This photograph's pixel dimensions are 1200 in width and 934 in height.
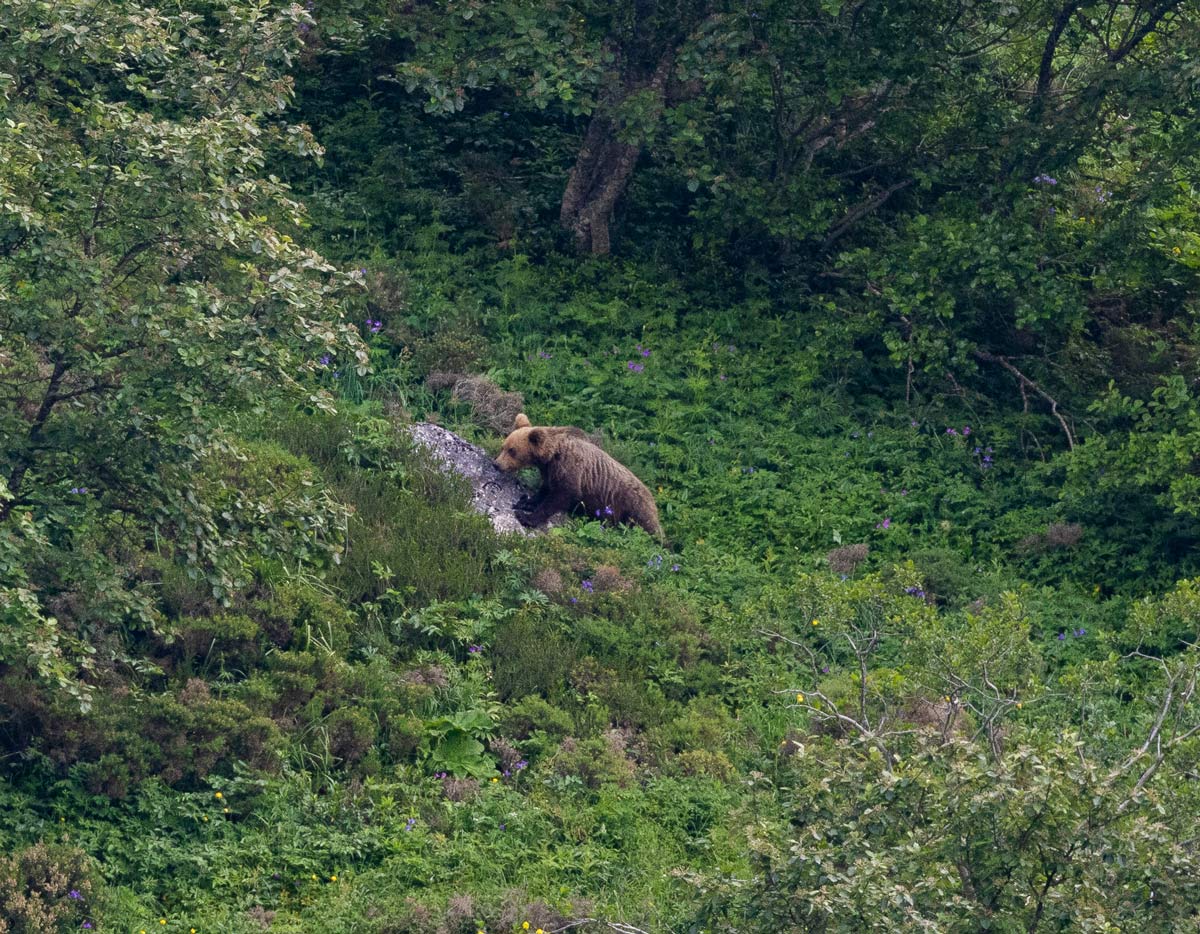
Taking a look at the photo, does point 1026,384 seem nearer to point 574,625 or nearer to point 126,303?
point 574,625

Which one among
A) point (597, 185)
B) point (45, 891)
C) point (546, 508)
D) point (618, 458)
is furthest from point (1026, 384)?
point (45, 891)

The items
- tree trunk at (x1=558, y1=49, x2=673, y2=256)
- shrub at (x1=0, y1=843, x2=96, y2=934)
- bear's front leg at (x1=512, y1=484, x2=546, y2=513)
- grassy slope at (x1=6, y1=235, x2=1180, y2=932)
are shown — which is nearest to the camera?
shrub at (x1=0, y1=843, x2=96, y2=934)

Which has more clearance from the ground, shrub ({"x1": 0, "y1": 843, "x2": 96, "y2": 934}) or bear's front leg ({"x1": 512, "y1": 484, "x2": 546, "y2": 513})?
bear's front leg ({"x1": 512, "y1": 484, "x2": 546, "y2": 513})

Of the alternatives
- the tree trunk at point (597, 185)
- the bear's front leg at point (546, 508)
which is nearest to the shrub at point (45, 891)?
the bear's front leg at point (546, 508)

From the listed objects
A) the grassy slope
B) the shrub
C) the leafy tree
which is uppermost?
the leafy tree

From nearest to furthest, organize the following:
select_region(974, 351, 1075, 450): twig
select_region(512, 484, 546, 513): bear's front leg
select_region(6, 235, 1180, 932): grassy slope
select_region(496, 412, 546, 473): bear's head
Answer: select_region(6, 235, 1180, 932): grassy slope, select_region(496, 412, 546, 473): bear's head, select_region(512, 484, 546, 513): bear's front leg, select_region(974, 351, 1075, 450): twig

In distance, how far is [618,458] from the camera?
1462 centimetres

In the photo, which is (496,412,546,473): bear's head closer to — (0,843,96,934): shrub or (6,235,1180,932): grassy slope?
(6,235,1180,932): grassy slope

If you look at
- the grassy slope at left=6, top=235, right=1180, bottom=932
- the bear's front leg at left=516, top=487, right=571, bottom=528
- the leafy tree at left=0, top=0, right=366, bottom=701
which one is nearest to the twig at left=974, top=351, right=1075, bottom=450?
the grassy slope at left=6, top=235, right=1180, bottom=932

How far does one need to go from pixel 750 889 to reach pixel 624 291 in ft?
37.4

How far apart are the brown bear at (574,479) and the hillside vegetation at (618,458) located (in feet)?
1.10

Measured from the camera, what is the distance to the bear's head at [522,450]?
1362cm

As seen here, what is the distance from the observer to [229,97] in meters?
9.41

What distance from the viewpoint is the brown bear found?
13625 millimetres
